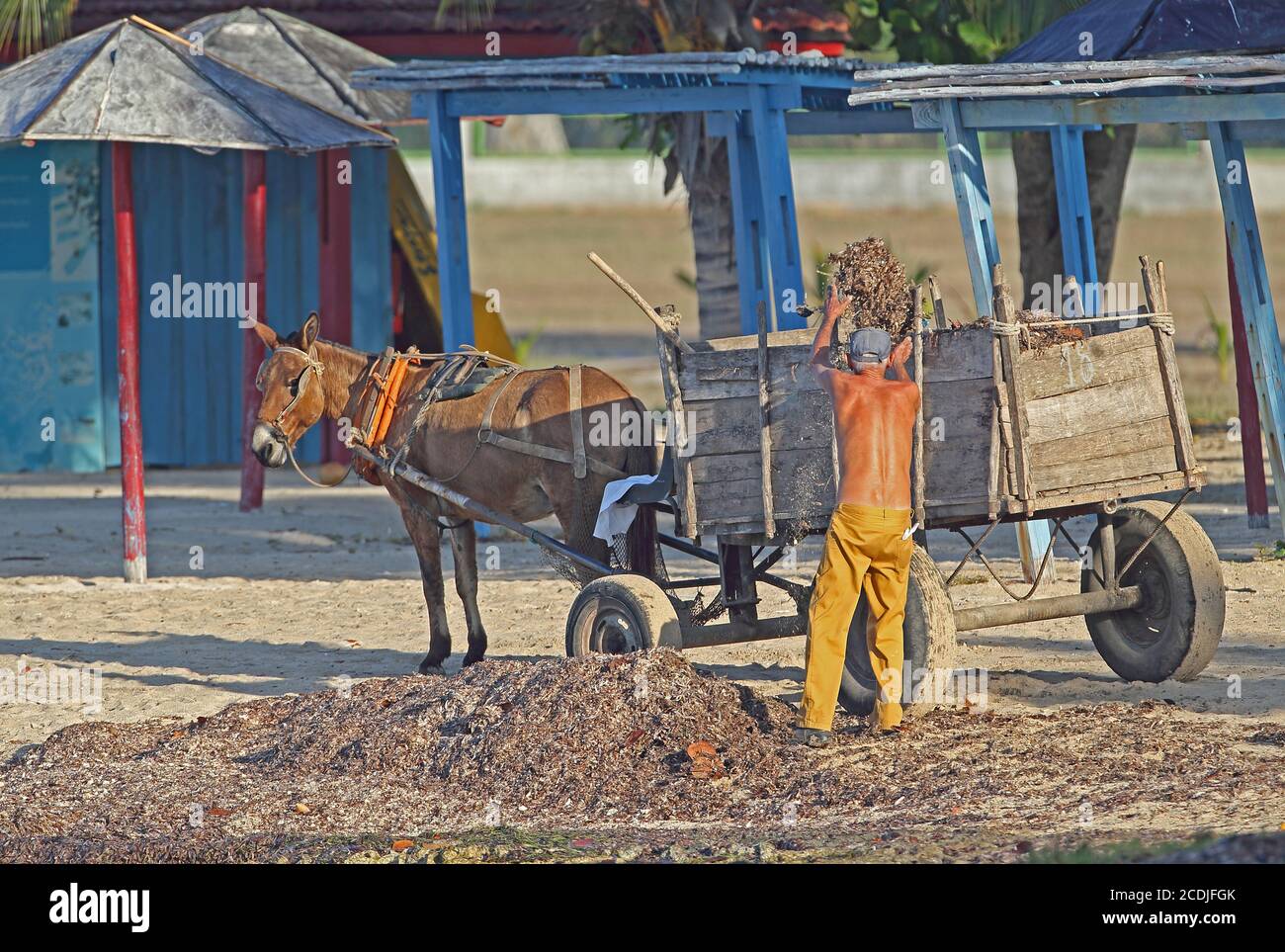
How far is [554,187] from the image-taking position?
1676 inches

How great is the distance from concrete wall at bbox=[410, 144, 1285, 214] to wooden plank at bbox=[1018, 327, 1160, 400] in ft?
108

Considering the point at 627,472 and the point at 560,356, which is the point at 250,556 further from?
the point at 560,356

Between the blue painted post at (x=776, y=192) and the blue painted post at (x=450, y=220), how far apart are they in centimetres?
262

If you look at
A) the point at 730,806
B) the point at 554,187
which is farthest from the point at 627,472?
the point at 554,187

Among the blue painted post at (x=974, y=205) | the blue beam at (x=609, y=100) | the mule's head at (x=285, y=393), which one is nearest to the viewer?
the mule's head at (x=285, y=393)

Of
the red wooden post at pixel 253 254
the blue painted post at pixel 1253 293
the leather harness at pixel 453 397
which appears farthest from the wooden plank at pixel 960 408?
the red wooden post at pixel 253 254

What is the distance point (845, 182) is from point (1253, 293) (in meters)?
30.4

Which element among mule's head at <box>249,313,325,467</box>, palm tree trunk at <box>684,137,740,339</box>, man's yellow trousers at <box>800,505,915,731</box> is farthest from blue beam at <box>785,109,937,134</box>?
man's yellow trousers at <box>800,505,915,731</box>

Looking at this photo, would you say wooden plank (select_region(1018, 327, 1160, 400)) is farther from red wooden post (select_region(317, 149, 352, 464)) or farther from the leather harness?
red wooden post (select_region(317, 149, 352, 464))

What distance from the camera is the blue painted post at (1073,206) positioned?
513 inches

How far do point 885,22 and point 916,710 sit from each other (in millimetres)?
9688

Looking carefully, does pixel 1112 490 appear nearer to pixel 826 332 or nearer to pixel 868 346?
pixel 868 346

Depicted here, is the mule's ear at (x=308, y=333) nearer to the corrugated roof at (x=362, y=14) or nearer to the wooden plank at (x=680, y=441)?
the wooden plank at (x=680, y=441)

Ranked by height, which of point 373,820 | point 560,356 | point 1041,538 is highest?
point 560,356
